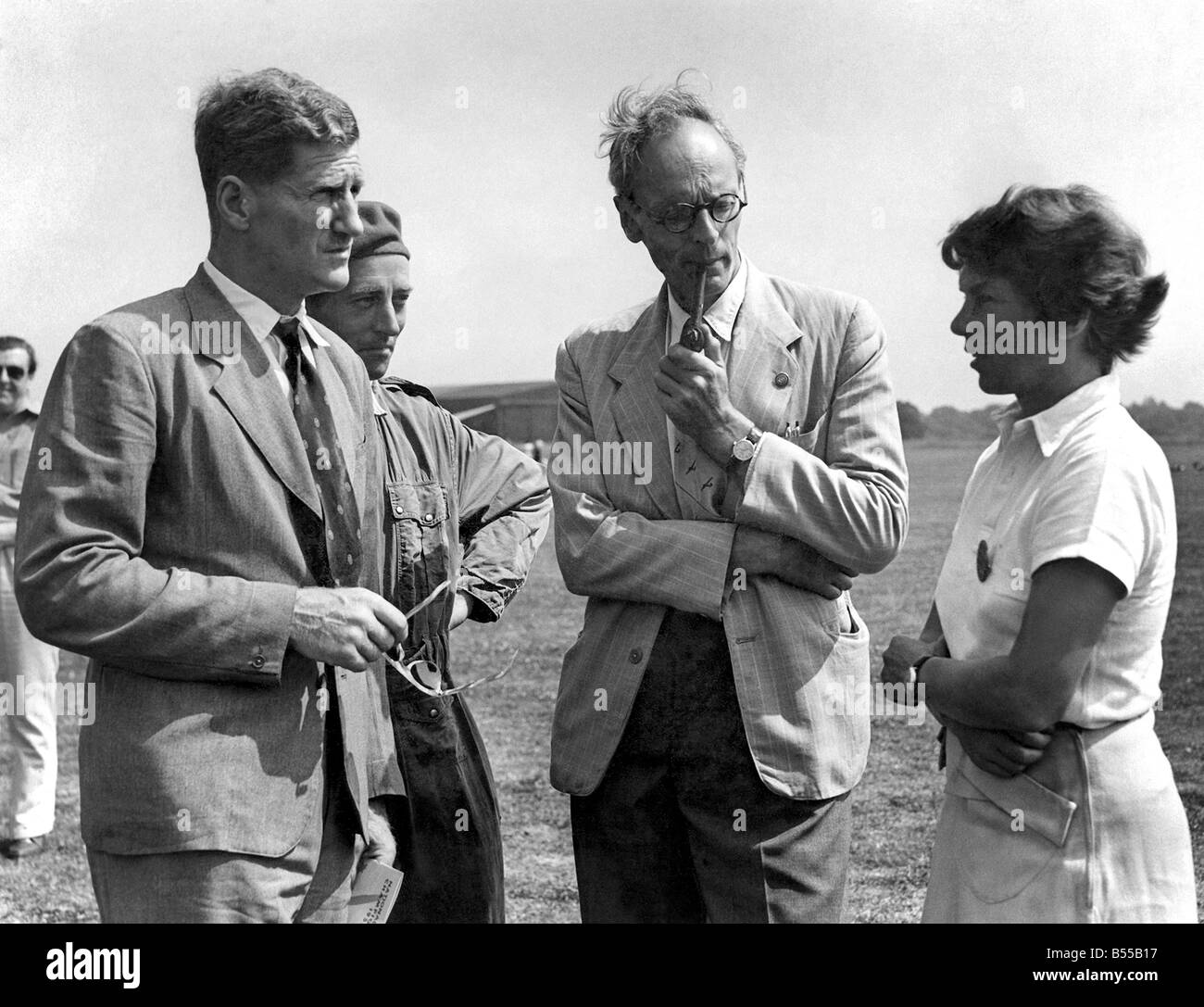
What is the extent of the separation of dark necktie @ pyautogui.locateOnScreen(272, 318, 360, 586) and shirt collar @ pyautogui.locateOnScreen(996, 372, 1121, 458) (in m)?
1.34

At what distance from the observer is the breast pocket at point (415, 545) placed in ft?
10.3

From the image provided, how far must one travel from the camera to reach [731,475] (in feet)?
9.23

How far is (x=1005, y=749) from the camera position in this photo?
256 cm

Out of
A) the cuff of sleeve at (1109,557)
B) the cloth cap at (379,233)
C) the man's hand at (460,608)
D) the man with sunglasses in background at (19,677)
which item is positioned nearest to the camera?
the cuff of sleeve at (1109,557)

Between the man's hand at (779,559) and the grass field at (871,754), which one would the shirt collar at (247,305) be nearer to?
the man's hand at (779,559)

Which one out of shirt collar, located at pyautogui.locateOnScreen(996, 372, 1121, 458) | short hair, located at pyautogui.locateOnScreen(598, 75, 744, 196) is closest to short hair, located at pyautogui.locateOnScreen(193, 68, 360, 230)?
short hair, located at pyautogui.locateOnScreen(598, 75, 744, 196)

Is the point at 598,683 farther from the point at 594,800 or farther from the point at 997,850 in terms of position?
the point at 997,850

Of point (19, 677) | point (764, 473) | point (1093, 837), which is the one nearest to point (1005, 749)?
point (1093, 837)

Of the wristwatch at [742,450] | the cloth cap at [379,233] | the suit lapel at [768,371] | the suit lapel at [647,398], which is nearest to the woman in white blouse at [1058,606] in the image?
the suit lapel at [768,371]

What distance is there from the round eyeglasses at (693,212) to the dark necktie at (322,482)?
814mm

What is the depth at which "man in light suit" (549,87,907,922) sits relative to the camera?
278 centimetres

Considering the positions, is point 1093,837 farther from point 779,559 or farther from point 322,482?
point 322,482

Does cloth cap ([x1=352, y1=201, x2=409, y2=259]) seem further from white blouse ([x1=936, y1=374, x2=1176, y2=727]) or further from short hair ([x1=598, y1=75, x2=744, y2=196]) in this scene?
white blouse ([x1=936, y1=374, x2=1176, y2=727])
